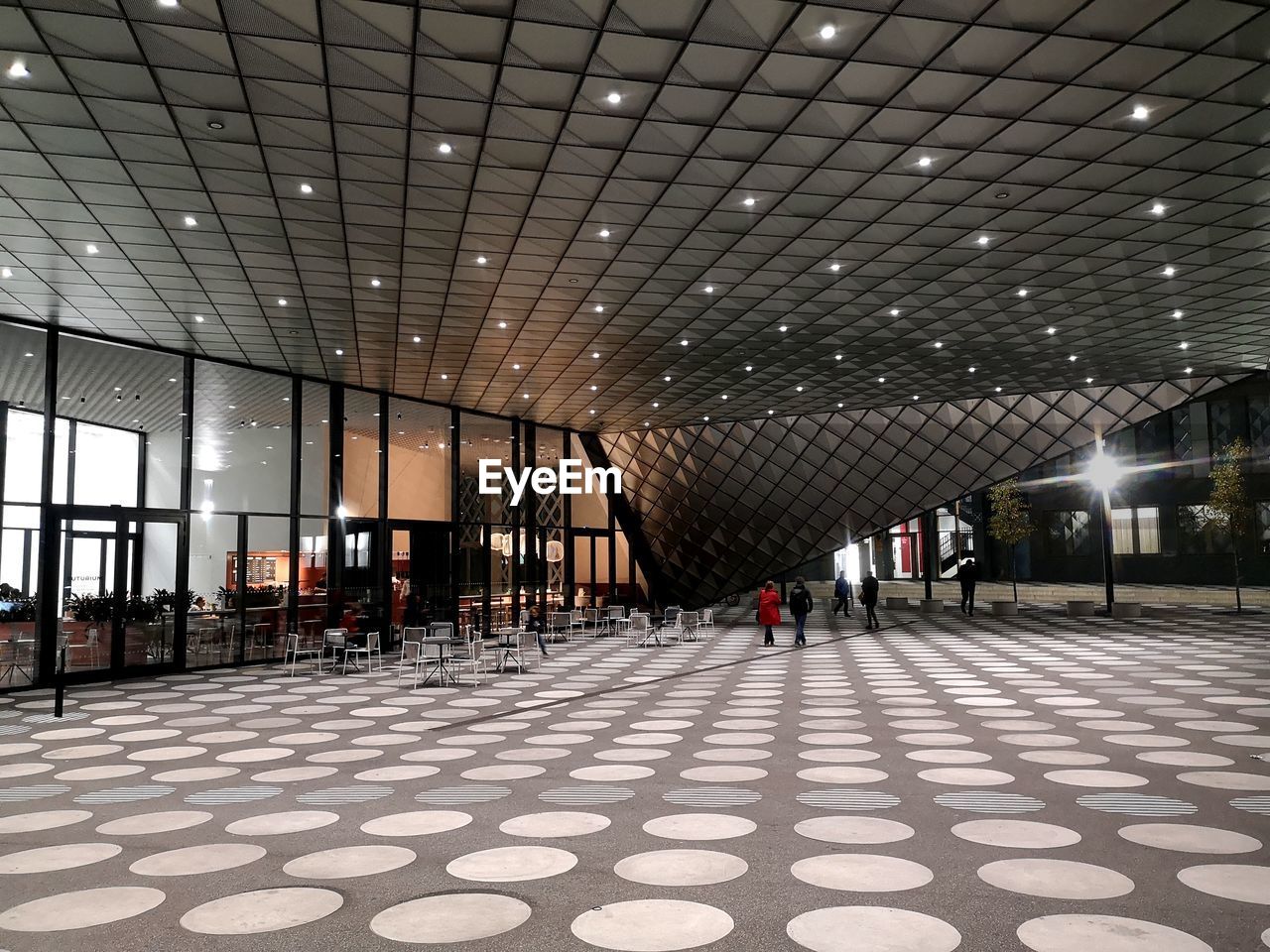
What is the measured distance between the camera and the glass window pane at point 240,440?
655 inches

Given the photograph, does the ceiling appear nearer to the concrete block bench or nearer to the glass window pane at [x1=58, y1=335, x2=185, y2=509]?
the glass window pane at [x1=58, y1=335, x2=185, y2=509]

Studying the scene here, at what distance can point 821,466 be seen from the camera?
26781mm

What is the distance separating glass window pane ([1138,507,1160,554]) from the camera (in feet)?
107

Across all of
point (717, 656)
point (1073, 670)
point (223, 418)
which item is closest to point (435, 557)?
point (223, 418)

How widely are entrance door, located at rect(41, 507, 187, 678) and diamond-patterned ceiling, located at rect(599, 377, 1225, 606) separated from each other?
15.6 metres

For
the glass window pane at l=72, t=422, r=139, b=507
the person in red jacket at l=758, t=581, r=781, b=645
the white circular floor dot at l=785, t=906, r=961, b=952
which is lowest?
the white circular floor dot at l=785, t=906, r=961, b=952

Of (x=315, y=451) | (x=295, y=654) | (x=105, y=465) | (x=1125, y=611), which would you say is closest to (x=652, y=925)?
(x=295, y=654)

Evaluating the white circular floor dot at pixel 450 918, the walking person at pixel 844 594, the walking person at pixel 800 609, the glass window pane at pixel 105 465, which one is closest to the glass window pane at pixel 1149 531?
the walking person at pixel 844 594

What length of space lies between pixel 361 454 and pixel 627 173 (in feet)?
41.3

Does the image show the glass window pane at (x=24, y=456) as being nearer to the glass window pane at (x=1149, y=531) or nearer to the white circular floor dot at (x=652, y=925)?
the white circular floor dot at (x=652, y=925)

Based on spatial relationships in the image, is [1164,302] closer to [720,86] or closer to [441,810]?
[720,86]

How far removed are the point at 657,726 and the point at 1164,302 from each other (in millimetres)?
11907

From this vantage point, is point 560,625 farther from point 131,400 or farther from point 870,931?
point 870,931

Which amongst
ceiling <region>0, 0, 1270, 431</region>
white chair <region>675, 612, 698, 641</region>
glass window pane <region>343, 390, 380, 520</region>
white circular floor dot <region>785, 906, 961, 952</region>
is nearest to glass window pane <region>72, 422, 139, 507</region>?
ceiling <region>0, 0, 1270, 431</region>
